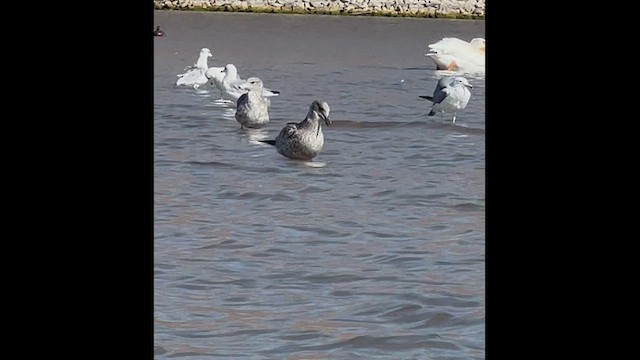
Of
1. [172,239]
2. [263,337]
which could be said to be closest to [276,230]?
[172,239]

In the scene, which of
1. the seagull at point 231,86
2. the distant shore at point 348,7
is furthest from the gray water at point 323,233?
the distant shore at point 348,7

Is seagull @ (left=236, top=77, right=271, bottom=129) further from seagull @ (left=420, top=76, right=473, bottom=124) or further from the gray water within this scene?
seagull @ (left=420, top=76, right=473, bottom=124)

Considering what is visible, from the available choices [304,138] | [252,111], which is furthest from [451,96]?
[304,138]

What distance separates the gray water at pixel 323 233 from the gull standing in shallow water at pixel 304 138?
0.10 m

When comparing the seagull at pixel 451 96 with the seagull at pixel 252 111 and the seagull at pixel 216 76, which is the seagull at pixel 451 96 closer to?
the seagull at pixel 252 111

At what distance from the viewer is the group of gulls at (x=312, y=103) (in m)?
10.8

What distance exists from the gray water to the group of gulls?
0.48 ft

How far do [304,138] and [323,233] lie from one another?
10.3 ft

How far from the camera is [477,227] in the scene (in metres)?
7.91

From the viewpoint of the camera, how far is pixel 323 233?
760 centimetres

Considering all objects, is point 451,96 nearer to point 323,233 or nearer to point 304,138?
point 304,138

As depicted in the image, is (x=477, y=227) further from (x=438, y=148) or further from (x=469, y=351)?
(x=438, y=148)
